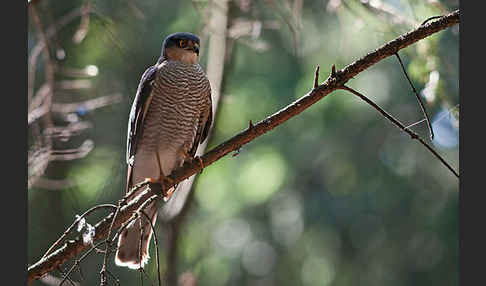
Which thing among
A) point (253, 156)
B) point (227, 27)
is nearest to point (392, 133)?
point (253, 156)

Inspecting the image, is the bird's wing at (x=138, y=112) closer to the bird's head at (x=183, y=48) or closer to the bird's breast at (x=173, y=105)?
the bird's breast at (x=173, y=105)

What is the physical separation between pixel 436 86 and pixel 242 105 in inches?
129

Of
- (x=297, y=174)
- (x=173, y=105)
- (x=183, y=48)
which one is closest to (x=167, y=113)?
(x=173, y=105)

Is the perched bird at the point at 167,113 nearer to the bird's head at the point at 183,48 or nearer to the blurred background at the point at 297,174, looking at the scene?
the bird's head at the point at 183,48

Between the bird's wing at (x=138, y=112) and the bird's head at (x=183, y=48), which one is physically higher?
the bird's head at (x=183, y=48)

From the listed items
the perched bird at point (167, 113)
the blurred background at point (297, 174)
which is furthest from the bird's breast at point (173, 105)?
the blurred background at point (297, 174)

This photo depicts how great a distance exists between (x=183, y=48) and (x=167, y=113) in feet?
1.22

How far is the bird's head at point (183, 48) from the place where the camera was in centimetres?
331

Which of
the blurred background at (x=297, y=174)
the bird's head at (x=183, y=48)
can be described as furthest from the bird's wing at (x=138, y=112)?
the blurred background at (x=297, y=174)

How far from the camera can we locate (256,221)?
7.05m

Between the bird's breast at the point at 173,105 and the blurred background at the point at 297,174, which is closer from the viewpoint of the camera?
the bird's breast at the point at 173,105

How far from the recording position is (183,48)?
3320mm

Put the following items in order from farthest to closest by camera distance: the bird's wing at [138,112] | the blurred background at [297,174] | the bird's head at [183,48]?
the blurred background at [297,174]
the bird's head at [183,48]
the bird's wing at [138,112]

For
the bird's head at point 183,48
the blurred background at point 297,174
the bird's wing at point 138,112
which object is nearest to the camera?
the bird's wing at point 138,112
